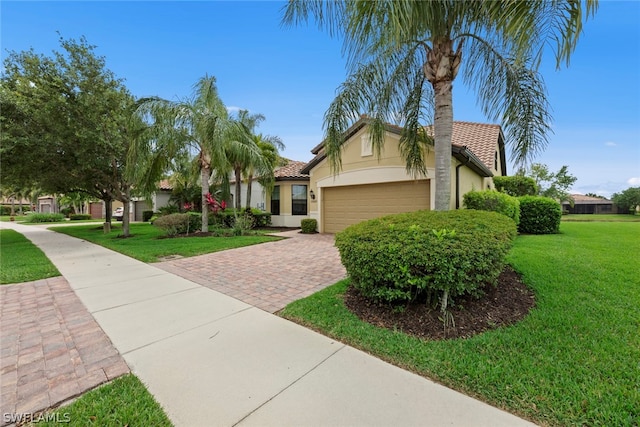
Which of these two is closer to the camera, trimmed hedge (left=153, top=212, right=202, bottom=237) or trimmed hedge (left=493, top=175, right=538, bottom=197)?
trimmed hedge (left=153, top=212, right=202, bottom=237)

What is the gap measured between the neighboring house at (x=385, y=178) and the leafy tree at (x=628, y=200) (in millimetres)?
40815

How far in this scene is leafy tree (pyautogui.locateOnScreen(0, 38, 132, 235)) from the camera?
9.59m

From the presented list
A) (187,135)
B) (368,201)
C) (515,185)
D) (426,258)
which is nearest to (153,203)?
(187,135)

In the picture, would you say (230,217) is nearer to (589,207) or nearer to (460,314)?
(460,314)

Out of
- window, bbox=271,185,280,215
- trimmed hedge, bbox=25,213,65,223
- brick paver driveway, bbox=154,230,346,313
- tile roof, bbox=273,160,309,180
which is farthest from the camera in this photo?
trimmed hedge, bbox=25,213,65,223

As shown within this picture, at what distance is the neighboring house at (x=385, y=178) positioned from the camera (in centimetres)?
973

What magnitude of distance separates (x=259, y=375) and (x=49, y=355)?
92.5 inches

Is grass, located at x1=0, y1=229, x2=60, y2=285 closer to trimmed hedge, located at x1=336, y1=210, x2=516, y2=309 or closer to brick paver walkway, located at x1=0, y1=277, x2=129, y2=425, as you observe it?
brick paver walkway, located at x1=0, y1=277, x2=129, y2=425

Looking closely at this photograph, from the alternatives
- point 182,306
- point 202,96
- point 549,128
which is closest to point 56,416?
point 182,306

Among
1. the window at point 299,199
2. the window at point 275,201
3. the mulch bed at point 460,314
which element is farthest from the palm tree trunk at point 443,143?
the window at point 275,201

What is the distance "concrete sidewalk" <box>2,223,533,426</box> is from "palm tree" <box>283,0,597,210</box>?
12.2 ft

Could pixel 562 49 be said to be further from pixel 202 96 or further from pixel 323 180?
pixel 202 96

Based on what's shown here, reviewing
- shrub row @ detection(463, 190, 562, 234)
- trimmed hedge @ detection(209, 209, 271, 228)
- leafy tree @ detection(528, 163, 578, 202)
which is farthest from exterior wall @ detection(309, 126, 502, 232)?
leafy tree @ detection(528, 163, 578, 202)

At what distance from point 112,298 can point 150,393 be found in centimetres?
316
